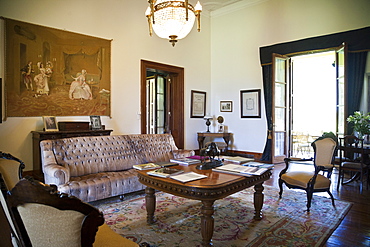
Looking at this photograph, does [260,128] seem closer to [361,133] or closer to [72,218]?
[361,133]

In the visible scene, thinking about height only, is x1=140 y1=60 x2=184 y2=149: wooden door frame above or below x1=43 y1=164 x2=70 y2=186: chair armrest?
above

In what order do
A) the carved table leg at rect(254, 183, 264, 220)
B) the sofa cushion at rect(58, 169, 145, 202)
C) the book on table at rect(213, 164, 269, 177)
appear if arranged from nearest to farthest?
the book on table at rect(213, 164, 269, 177), the carved table leg at rect(254, 183, 264, 220), the sofa cushion at rect(58, 169, 145, 202)

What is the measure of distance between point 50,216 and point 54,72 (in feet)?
14.9

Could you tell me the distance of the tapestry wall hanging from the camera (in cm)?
441

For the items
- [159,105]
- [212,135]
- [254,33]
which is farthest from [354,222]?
[254,33]

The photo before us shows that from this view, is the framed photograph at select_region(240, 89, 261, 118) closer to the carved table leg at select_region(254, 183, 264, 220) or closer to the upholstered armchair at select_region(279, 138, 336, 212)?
the upholstered armchair at select_region(279, 138, 336, 212)

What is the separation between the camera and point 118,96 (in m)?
5.89

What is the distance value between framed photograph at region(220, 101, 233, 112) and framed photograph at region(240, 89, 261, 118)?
0.39 metres

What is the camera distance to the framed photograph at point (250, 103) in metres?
7.35

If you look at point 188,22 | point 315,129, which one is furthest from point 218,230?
point 315,129

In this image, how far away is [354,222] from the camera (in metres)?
2.97

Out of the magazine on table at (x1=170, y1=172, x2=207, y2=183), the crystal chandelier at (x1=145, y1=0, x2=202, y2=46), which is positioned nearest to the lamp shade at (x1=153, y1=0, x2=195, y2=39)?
the crystal chandelier at (x1=145, y1=0, x2=202, y2=46)

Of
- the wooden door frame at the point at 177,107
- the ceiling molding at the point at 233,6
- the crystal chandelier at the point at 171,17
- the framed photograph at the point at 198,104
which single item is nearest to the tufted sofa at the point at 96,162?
the crystal chandelier at the point at 171,17

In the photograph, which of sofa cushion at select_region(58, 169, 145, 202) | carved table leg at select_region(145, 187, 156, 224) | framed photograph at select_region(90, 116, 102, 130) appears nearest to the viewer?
carved table leg at select_region(145, 187, 156, 224)
